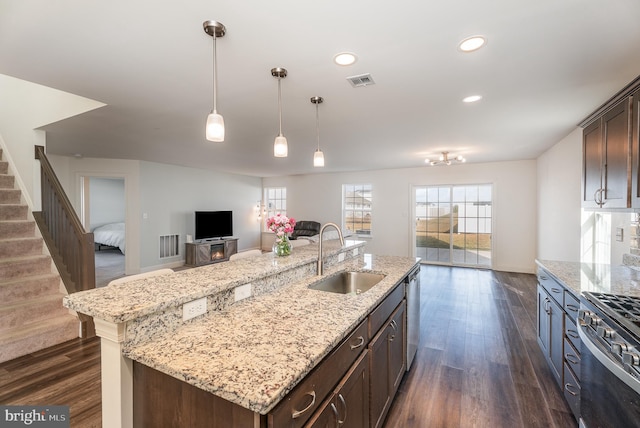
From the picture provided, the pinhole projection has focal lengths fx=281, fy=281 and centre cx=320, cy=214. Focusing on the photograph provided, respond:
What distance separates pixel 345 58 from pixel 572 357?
2561 millimetres

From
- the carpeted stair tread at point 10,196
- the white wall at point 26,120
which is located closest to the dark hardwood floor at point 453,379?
the carpeted stair tread at point 10,196

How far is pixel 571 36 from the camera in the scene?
1.69m

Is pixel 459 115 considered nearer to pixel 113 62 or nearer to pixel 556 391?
pixel 556 391

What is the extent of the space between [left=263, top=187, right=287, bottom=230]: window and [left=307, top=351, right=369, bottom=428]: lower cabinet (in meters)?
7.64

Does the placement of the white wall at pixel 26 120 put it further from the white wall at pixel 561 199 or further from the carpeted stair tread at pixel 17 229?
the white wall at pixel 561 199

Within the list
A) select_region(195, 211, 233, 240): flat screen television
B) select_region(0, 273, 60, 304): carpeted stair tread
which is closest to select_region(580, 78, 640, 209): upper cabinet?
select_region(0, 273, 60, 304): carpeted stair tread

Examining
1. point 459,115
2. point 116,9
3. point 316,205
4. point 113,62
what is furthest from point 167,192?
point 459,115

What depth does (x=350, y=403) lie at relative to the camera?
133 centimetres

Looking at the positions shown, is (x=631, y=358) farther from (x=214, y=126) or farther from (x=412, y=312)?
(x=214, y=126)

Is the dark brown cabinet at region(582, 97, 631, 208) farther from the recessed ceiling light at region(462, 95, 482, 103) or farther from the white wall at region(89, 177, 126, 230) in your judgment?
the white wall at region(89, 177, 126, 230)

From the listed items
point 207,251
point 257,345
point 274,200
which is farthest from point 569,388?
point 274,200

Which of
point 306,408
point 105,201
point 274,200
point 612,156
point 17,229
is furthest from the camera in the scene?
point 274,200

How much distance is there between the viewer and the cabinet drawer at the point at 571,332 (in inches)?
72.8

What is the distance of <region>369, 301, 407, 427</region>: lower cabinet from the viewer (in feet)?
5.37
